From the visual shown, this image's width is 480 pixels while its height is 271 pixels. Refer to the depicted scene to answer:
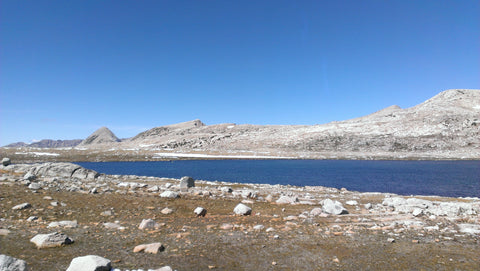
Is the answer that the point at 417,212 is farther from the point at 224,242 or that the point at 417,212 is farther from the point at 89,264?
the point at 89,264

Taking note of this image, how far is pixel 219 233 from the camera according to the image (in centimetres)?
1164

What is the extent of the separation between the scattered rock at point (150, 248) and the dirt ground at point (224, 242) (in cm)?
18

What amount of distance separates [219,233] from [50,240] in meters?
6.52

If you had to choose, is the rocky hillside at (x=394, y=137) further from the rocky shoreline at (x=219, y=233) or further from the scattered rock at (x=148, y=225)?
the scattered rock at (x=148, y=225)

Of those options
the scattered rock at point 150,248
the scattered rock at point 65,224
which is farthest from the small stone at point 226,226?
the scattered rock at point 65,224

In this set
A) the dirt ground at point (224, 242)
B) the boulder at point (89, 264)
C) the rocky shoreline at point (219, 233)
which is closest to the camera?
the boulder at point (89, 264)

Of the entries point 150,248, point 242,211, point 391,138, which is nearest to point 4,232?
A: point 150,248

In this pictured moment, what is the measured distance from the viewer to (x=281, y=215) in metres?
15.5

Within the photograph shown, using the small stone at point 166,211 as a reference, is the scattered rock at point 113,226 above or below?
above

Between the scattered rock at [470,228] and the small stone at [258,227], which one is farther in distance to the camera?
the small stone at [258,227]

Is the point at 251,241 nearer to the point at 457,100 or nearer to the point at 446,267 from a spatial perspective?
the point at 446,267

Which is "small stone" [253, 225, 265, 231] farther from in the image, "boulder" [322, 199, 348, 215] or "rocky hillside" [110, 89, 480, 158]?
"rocky hillside" [110, 89, 480, 158]

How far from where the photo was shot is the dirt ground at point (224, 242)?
8414 millimetres

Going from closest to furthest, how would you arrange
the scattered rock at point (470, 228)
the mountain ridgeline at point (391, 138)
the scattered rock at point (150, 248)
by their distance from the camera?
the scattered rock at point (150, 248) < the scattered rock at point (470, 228) < the mountain ridgeline at point (391, 138)
